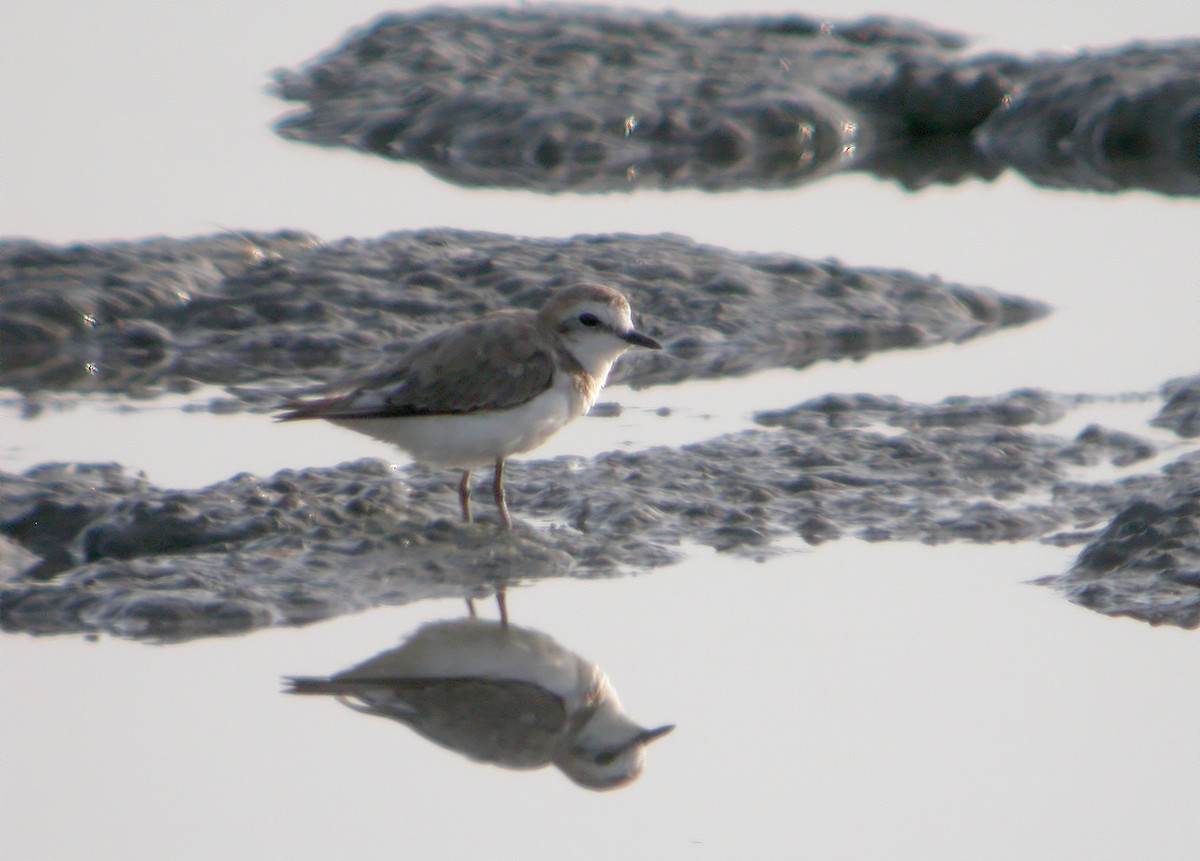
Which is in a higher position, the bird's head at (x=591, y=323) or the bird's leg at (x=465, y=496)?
the bird's head at (x=591, y=323)

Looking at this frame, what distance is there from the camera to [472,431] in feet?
19.9

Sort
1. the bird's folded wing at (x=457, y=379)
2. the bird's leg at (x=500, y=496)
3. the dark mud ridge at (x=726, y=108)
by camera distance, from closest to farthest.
A: the bird's folded wing at (x=457, y=379) → the bird's leg at (x=500, y=496) → the dark mud ridge at (x=726, y=108)

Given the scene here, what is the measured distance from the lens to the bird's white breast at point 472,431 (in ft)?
19.8

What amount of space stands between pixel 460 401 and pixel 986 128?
7212 millimetres

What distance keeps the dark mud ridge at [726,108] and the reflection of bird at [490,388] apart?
15.4 ft

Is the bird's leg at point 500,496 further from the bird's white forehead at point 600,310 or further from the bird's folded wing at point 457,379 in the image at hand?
the bird's white forehead at point 600,310

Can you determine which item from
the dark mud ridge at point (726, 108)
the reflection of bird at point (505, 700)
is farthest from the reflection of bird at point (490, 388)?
the dark mud ridge at point (726, 108)

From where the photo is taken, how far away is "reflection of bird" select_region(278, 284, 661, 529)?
6035mm

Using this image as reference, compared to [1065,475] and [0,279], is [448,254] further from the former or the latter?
[1065,475]

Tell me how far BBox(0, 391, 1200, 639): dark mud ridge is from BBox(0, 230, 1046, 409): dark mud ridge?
1213 mm

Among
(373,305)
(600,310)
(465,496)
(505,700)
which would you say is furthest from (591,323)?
(373,305)

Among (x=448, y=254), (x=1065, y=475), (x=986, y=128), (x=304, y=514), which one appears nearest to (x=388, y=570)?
(x=304, y=514)

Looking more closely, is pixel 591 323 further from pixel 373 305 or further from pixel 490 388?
pixel 373 305

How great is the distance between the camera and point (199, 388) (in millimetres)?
7707
